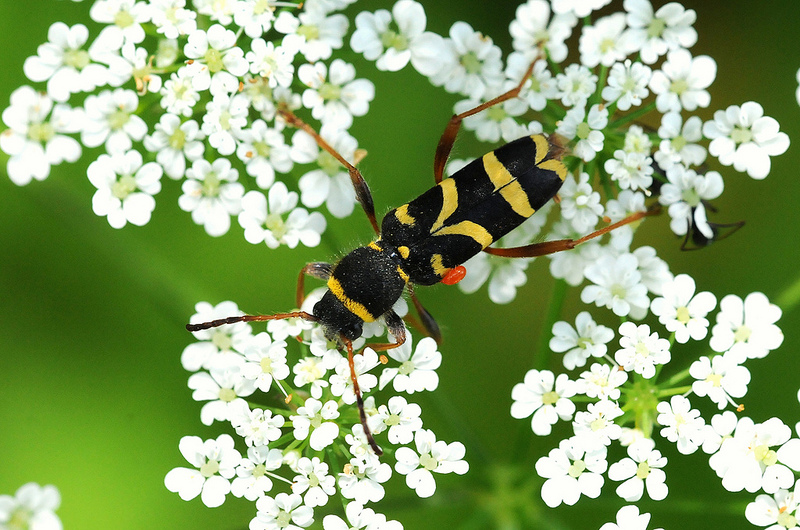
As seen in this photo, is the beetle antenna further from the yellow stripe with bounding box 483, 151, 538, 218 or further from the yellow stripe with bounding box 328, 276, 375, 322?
the yellow stripe with bounding box 483, 151, 538, 218

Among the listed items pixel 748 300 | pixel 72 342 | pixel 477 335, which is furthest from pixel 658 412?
pixel 72 342

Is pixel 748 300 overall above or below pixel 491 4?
below

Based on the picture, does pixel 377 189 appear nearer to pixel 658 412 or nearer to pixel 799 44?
pixel 658 412

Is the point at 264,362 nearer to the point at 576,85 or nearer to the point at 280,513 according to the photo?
the point at 280,513

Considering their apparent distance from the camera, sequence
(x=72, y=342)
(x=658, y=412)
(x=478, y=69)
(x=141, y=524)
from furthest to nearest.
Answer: (x=72, y=342) → (x=141, y=524) → (x=478, y=69) → (x=658, y=412)

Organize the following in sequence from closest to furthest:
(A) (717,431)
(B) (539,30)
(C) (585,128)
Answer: (A) (717,431) < (C) (585,128) < (B) (539,30)

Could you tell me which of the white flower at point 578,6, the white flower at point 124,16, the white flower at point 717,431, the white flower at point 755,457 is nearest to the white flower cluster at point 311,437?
the white flower at point 717,431

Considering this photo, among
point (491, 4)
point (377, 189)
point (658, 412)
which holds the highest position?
point (491, 4)

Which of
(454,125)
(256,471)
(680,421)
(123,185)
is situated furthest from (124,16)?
(680,421)
